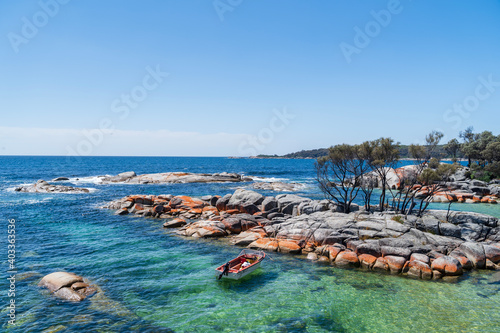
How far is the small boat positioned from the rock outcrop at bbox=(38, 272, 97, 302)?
8.61 m

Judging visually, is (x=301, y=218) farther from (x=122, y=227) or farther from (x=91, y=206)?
(x=91, y=206)

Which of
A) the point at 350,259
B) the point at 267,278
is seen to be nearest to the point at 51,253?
the point at 267,278

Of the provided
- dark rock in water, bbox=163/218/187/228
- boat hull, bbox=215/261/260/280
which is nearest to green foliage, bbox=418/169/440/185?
boat hull, bbox=215/261/260/280

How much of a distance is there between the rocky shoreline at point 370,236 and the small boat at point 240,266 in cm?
406

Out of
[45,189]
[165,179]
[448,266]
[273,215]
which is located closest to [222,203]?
[273,215]

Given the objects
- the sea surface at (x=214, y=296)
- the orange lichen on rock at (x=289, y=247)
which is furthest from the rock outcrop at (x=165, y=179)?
the orange lichen on rock at (x=289, y=247)

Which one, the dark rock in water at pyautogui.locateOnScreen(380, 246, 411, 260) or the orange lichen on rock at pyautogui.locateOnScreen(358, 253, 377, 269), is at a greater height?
the dark rock in water at pyautogui.locateOnScreen(380, 246, 411, 260)

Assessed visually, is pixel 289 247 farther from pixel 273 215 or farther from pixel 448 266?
pixel 448 266

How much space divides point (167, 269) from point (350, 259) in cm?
1520

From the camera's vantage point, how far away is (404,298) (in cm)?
1812

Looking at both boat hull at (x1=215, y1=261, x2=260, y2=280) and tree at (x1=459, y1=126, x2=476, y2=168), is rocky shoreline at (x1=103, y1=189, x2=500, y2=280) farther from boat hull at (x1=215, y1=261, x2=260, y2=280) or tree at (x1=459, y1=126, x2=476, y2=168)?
tree at (x1=459, y1=126, x2=476, y2=168)

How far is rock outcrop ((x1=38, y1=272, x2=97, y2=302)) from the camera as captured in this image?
17.8 m

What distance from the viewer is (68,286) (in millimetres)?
18766

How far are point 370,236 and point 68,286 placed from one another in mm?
24641
